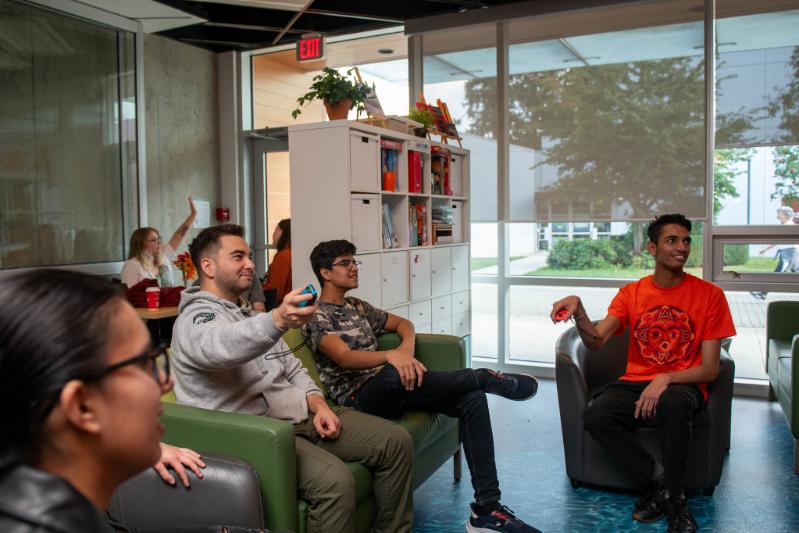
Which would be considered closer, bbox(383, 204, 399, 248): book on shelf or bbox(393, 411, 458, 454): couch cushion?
bbox(393, 411, 458, 454): couch cushion

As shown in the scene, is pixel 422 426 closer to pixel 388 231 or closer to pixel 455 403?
pixel 455 403

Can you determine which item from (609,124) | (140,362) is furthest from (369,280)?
(140,362)

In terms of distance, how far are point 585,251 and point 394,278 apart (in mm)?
1870

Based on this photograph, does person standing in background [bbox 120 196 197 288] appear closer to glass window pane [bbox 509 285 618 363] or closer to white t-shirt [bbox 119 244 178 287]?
white t-shirt [bbox 119 244 178 287]

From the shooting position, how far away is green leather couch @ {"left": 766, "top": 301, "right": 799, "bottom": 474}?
11.1 feet

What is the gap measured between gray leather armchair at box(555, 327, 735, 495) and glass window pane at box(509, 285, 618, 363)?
7.37ft

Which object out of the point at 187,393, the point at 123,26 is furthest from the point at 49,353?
the point at 123,26

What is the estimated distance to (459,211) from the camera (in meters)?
5.64

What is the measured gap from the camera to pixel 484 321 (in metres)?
6.00

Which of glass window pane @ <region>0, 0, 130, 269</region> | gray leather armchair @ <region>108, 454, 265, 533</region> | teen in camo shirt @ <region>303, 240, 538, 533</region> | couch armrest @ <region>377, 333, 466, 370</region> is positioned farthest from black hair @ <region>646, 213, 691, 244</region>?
glass window pane @ <region>0, 0, 130, 269</region>

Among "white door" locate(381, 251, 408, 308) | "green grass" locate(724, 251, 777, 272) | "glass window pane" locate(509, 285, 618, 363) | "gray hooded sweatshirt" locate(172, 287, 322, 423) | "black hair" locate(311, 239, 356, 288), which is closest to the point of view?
"gray hooded sweatshirt" locate(172, 287, 322, 423)

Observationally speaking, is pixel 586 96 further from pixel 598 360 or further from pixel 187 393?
pixel 187 393

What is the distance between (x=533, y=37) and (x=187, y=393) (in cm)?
439

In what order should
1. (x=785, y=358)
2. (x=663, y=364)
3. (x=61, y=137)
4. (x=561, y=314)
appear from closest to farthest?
1. (x=561, y=314)
2. (x=663, y=364)
3. (x=785, y=358)
4. (x=61, y=137)
